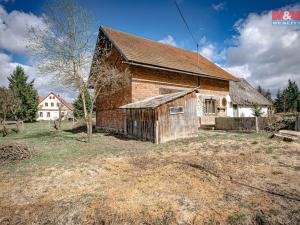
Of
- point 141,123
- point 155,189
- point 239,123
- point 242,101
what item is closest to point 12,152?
point 141,123

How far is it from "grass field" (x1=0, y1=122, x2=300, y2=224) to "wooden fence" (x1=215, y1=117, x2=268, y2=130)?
6832 mm

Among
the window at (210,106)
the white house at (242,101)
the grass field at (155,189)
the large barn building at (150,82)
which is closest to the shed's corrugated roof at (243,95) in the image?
the white house at (242,101)

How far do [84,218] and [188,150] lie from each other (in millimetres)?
5898

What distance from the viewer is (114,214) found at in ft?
11.0

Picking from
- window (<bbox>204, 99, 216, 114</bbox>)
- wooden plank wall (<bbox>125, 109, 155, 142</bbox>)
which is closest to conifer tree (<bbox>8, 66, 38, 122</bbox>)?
wooden plank wall (<bbox>125, 109, 155, 142</bbox>)

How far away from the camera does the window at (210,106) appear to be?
1772cm

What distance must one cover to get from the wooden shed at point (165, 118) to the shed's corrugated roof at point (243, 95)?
37.4 ft

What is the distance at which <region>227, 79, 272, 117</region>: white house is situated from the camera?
806 inches

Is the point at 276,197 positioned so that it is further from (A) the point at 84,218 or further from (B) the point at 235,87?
(B) the point at 235,87

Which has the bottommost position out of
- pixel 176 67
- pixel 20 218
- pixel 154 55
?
pixel 20 218

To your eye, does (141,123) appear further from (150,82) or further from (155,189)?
(155,189)

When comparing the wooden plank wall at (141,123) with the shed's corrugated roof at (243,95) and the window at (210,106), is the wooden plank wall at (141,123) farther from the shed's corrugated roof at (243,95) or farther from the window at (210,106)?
the shed's corrugated roof at (243,95)

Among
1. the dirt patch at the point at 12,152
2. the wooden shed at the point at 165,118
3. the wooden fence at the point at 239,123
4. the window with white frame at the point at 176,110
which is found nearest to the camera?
the dirt patch at the point at 12,152

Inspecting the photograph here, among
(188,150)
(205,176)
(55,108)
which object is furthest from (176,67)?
(55,108)
